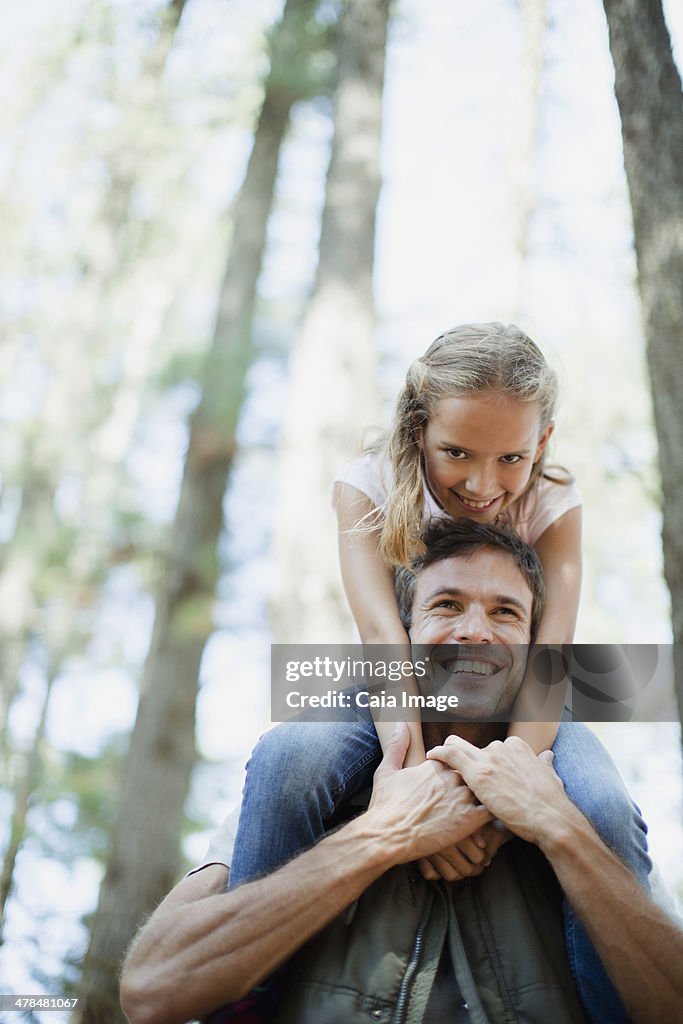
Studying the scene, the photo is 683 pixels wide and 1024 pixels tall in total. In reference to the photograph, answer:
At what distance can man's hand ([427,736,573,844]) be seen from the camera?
6.33 ft

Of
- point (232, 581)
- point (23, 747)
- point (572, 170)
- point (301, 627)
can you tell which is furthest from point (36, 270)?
point (301, 627)

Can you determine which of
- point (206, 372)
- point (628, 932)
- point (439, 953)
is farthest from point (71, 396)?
point (628, 932)

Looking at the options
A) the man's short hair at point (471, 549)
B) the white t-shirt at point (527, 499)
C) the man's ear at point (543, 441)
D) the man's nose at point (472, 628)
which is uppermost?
the man's ear at point (543, 441)

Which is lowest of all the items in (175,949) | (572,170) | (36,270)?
(175,949)

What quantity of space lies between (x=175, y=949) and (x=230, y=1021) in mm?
203

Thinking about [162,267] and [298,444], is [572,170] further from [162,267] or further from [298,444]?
[162,267]

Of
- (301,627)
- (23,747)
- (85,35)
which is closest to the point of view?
(301,627)

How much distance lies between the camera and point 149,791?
18.0ft

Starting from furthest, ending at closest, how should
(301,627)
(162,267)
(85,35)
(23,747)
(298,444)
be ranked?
(162,267)
(23,747)
(85,35)
(298,444)
(301,627)

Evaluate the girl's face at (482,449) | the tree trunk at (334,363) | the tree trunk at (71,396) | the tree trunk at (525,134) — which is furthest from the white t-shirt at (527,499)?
the tree trunk at (71,396)

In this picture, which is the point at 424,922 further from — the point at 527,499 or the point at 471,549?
the point at 527,499

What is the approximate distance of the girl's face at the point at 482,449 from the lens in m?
2.32

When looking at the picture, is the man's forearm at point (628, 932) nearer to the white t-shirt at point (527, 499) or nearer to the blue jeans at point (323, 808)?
the blue jeans at point (323, 808)

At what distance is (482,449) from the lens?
2.32 metres
